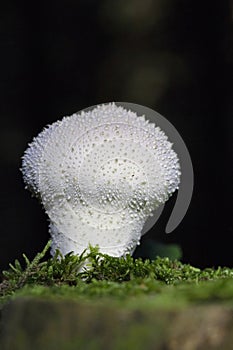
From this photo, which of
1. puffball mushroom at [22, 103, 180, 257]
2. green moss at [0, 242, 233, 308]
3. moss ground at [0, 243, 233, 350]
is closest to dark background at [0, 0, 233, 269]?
puffball mushroom at [22, 103, 180, 257]

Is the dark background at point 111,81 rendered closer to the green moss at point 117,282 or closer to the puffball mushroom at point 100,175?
the puffball mushroom at point 100,175

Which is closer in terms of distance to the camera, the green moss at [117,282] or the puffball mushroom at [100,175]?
the green moss at [117,282]

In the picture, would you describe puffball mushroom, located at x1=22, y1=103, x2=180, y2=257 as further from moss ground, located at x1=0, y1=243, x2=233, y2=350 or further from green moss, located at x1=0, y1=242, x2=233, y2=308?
moss ground, located at x1=0, y1=243, x2=233, y2=350

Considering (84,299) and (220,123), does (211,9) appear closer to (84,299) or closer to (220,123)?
(220,123)

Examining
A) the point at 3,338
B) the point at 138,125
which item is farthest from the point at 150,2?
the point at 3,338

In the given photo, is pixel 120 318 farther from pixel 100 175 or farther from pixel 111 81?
pixel 111 81

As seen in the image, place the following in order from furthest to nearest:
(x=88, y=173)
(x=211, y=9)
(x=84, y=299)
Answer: (x=211, y=9) → (x=88, y=173) → (x=84, y=299)

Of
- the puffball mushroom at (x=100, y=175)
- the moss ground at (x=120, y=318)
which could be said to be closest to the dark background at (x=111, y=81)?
the puffball mushroom at (x=100, y=175)
